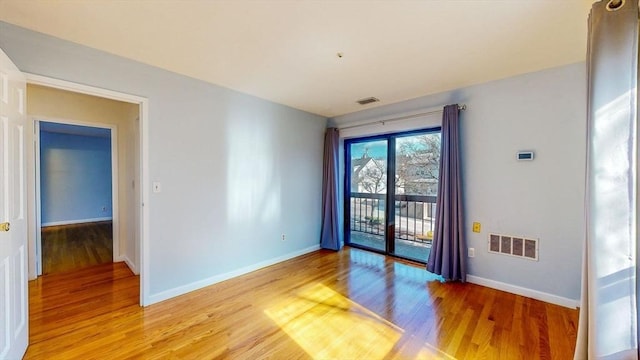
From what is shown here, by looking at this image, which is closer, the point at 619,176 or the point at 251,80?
the point at 619,176

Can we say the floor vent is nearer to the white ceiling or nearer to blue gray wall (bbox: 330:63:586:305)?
blue gray wall (bbox: 330:63:586:305)

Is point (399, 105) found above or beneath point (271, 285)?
above

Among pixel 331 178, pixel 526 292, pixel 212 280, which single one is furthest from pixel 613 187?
pixel 212 280

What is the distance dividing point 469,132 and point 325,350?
9.33 feet

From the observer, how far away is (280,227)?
12.7 ft

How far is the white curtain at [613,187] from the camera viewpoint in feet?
4.46

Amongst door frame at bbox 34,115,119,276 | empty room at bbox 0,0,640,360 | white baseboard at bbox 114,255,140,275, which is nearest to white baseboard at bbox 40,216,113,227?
empty room at bbox 0,0,640,360

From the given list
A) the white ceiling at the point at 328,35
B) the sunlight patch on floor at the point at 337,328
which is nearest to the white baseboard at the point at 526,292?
the sunlight patch on floor at the point at 337,328

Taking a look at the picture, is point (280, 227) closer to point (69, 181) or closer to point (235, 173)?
point (235, 173)

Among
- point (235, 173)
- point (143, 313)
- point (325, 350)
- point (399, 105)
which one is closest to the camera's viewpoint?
point (325, 350)

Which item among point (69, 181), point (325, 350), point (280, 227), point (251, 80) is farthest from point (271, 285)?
point (69, 181)

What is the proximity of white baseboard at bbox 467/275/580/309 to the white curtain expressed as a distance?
1.37m

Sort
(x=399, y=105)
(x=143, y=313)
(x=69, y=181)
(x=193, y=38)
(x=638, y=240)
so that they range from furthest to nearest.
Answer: (x=69, y=181), (x=399, y=105), (x=143, y=313), (x=193, y=38), (x=638, y=240)

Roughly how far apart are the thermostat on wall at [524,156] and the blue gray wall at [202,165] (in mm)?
2878
